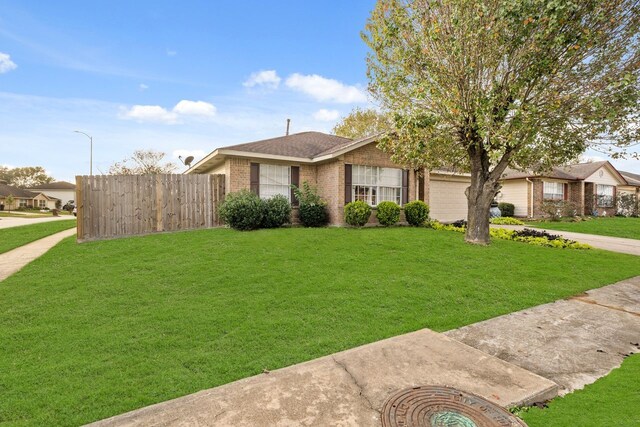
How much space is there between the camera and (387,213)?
1361 centimetres

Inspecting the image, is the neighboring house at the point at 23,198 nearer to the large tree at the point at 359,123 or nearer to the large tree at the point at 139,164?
the large tree at the point at 139,164

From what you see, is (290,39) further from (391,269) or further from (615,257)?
(615,257)

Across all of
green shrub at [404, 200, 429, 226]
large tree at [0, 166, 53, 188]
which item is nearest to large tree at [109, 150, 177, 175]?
green shrub at [404, 200, 429, 226]

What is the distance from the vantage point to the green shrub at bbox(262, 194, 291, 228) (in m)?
12.3

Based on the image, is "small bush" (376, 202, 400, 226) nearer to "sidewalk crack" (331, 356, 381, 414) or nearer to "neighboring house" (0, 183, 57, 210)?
"sidewalk crack" (331, 356, 381, 414)

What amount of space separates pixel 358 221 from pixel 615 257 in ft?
25.7

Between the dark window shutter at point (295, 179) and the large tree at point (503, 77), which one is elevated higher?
the large tree at point (503, 77)

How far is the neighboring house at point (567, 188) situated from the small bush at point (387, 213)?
13708 mm

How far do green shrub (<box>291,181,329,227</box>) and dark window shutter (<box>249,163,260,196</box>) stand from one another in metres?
1.49

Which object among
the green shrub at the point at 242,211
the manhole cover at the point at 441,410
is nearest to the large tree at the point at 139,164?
the green shrub at the point at 242,211

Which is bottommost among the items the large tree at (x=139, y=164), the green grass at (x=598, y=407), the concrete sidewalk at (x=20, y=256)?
the green grass at (x=598, y=407)

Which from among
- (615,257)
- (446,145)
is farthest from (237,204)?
(615,257)

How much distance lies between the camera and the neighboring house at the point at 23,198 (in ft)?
158

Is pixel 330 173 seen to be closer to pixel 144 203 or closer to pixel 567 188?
pixel 144 203
